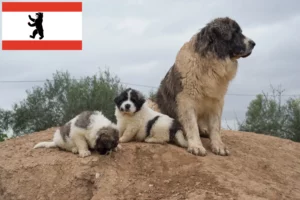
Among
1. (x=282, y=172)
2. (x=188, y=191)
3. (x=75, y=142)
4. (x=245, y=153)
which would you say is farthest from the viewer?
(x=245, y=153)

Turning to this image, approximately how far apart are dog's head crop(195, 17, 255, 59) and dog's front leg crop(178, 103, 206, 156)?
1.06 m

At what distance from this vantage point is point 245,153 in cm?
888

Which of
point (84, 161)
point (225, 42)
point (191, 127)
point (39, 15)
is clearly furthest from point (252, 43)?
point (39, 15)

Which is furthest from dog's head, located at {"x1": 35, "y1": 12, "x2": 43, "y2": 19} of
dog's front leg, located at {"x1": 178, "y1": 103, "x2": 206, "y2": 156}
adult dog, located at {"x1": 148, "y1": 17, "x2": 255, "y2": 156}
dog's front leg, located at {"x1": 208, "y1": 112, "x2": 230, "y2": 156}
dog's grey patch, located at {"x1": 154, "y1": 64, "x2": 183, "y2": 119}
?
dog's front leg, located at {"x1": 208, "y1": 112, "x2": 230, "y2": 156}

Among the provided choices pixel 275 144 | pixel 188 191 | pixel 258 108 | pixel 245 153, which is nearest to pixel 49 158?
pixel 188 191

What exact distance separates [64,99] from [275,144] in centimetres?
1307

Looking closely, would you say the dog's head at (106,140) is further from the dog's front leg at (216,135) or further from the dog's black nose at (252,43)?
the dog's black nose at (252,43)

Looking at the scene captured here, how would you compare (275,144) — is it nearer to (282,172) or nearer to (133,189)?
(282,172)

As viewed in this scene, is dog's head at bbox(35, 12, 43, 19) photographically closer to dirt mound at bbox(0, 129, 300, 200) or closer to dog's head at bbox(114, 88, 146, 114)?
dirt mound at bbox(0, 129, 300, 200)

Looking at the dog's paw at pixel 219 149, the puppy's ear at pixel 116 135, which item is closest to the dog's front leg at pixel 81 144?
the puppy's ear at pixel 116 135

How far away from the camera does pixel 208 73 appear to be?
330 inches

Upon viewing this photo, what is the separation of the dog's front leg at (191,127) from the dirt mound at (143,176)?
154mm

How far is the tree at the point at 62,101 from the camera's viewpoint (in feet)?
67.2

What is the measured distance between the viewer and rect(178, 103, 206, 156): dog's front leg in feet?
26.4
